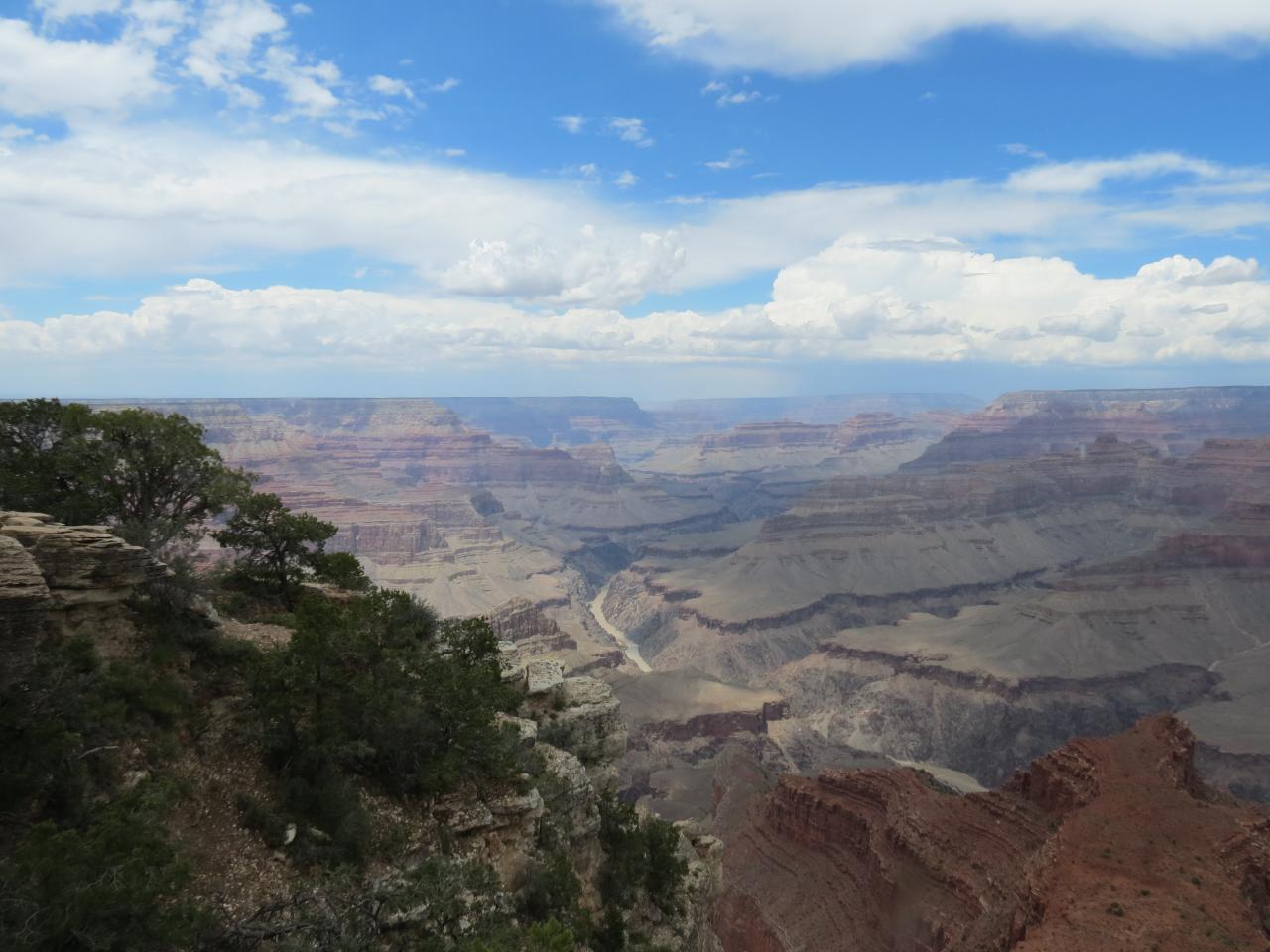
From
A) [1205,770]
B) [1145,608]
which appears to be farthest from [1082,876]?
[1145,608]

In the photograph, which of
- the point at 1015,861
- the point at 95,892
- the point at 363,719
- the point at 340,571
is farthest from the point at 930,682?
the point at 95,892

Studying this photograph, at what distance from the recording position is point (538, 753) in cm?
2266

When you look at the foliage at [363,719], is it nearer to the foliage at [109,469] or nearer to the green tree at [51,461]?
the foliage at [109,469]

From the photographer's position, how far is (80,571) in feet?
57.8

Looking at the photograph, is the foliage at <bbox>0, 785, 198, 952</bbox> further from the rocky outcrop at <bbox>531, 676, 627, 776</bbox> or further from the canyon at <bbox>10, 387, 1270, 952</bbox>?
the rocky outcrop at <bbox>531, 676, 627, 776</bbox>

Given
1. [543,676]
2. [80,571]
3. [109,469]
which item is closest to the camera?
[80,571]

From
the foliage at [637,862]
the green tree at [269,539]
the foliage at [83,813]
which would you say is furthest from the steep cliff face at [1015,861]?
the green tree at [269,539]

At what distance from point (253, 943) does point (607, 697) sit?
16.7 metres

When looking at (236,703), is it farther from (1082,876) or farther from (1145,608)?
(1145,608)

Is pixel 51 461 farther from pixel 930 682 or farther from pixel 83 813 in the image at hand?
pixel 930 682

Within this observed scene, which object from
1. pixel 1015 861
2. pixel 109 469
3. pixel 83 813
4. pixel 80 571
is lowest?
pixel 1015 861

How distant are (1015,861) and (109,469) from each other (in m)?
40.7

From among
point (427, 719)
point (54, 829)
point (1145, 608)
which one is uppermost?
point (54, 829)

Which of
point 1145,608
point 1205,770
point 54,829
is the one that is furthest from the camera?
point 1145,608
